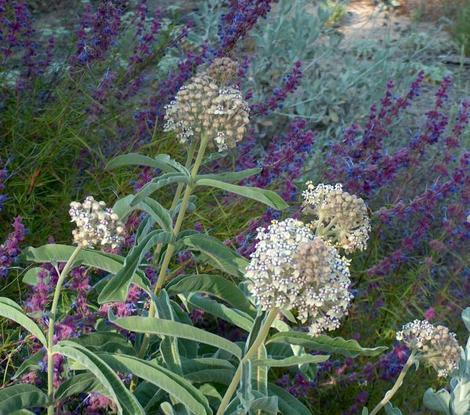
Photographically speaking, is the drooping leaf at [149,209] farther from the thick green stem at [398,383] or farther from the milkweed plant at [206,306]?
the thick green stem at [398,383]

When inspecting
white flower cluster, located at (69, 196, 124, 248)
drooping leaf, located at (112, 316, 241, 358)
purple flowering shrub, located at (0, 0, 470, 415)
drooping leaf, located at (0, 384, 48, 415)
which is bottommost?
purple flowering shrub, located at (0, 0, 470, 415)

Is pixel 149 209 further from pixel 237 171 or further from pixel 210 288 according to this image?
pixel 237 171

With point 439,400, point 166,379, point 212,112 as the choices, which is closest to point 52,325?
point 166,379

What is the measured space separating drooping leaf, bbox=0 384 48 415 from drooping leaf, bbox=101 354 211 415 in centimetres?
20

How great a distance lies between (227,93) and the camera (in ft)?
7.27

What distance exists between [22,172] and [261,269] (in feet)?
6.25

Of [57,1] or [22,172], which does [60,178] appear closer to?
[22,172]

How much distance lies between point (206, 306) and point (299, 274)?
570 mm

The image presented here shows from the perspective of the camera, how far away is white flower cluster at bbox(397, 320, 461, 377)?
6.91 feet

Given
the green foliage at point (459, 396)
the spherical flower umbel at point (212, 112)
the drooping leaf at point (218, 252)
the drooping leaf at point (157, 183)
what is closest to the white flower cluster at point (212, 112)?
the spherical flower umbel at point (212, 112)

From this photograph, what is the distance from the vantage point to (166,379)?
74.2 inches

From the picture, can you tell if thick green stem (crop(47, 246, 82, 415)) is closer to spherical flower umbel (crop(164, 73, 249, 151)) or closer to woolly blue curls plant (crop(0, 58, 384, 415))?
woolly blue curls plant (crop(0, 58, 384, 415))

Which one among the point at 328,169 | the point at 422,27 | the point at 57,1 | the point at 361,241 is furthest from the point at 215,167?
the point at 422,27

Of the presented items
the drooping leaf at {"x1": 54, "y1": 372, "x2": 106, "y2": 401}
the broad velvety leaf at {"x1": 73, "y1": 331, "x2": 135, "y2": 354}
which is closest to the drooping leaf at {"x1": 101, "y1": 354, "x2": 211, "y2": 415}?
the drooping leaf at {"x1": 54, "y1": 372, "x2": 106, "y2": 401}
